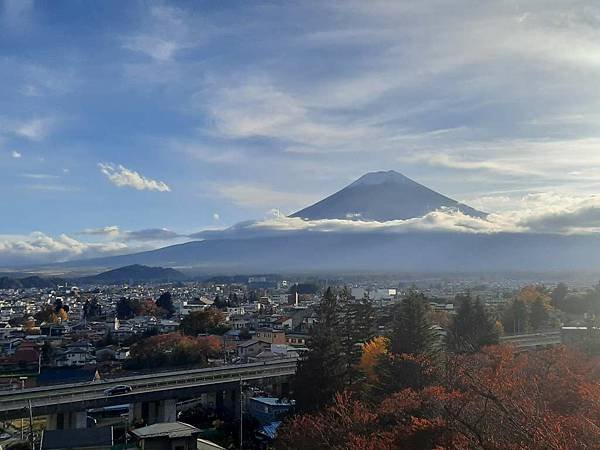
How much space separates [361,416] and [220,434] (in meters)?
7.20

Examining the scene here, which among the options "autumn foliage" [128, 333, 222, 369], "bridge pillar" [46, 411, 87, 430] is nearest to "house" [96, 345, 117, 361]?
"autumn foliage" [128, 333, 222, 369]

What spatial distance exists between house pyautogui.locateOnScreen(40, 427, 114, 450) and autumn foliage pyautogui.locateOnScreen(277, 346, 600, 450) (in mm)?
3301

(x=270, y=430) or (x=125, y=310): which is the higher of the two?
(x=125, y=310)

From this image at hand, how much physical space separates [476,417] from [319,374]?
5700mm

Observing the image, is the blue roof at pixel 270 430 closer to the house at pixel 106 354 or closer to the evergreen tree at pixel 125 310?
the house at pixel 106 354

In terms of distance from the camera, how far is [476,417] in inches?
290

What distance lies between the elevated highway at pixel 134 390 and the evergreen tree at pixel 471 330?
518 cm

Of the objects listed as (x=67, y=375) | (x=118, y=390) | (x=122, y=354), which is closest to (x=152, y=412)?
(x=118, y=390)

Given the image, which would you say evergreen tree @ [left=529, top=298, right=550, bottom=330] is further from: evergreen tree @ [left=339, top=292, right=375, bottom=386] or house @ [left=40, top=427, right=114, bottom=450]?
house @ [left=40, top=427, right=114, bottom=450]

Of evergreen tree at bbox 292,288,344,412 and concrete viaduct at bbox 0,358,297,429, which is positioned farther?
concrete viaduct at bbox 0,358,297,429

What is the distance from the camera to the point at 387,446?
7.02 meters

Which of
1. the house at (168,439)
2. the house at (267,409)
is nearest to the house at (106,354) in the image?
the house at (267,409)

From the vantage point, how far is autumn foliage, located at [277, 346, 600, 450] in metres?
5.82

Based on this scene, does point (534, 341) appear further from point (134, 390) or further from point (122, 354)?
point (122, 354)
